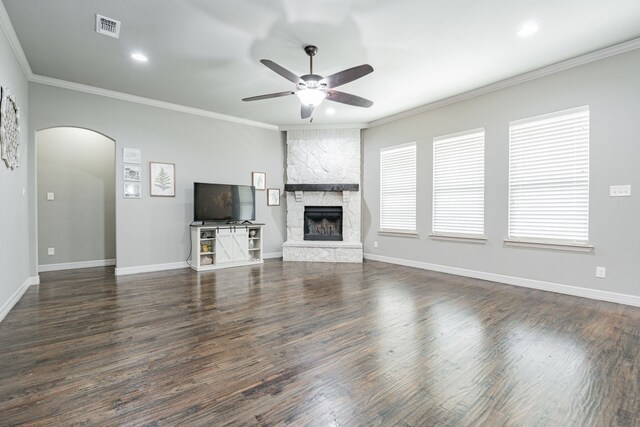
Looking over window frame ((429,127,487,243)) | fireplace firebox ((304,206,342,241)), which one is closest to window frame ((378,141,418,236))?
window frame ((429,127,487,243))

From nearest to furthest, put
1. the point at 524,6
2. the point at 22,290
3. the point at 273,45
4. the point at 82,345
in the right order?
the point at 82,345 < the point at 524,6 < the point at 273,45 < the point at 22,290

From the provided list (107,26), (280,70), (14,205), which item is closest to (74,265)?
(14,205)

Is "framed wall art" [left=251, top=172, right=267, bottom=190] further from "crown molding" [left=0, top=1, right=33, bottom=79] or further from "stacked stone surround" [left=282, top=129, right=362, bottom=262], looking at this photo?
"crown molding" [left=0, top=1, right=33, bottom=79]

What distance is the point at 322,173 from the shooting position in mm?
6652

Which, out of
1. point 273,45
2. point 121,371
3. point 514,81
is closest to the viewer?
point 121,371

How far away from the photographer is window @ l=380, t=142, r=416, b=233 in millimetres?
5785

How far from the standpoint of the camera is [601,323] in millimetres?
2859

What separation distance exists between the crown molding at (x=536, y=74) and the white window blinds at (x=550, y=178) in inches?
22.5

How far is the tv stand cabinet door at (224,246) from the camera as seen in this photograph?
216 inches

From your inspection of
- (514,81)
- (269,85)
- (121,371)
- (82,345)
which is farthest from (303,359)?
(514,81)

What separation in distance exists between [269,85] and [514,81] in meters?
3.58

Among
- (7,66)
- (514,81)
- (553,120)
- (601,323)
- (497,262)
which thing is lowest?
(601,323)

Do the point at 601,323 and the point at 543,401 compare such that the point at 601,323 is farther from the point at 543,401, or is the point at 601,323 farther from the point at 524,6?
the point at 524,6

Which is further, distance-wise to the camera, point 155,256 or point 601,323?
point 155,256
